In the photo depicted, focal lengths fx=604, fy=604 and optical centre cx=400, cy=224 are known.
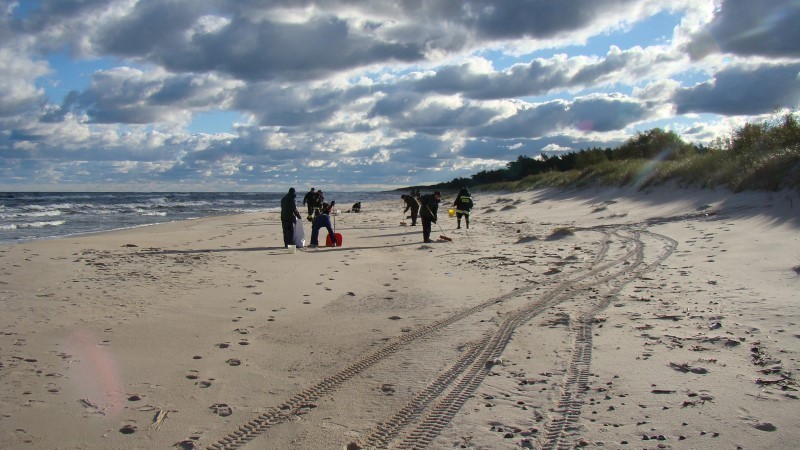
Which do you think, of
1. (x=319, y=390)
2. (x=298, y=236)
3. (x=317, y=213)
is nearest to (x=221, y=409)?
(x=319, y=390)

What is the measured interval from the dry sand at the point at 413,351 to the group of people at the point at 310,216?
3.25 meters

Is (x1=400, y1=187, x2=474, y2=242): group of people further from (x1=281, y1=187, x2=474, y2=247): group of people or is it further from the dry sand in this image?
the dry sand

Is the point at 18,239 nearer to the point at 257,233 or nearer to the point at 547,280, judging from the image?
the point at 257,233

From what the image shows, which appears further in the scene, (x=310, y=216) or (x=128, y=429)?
(x=310, y=216)

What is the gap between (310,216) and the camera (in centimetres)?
1744

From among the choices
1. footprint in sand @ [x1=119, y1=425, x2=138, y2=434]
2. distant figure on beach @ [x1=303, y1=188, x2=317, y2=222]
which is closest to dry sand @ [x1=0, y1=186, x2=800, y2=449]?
footprint in sand @ [x1=119, y1=425, x2=138, y2=434]

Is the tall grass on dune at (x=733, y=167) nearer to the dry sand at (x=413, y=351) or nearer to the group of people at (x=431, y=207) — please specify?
the dry sand at (x=413, y=351)

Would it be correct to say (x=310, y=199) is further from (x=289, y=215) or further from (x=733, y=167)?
(x=733, y=167)

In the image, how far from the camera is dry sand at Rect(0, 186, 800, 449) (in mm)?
4172

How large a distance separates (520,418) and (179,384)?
2860 mm

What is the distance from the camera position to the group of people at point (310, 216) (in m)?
15.3

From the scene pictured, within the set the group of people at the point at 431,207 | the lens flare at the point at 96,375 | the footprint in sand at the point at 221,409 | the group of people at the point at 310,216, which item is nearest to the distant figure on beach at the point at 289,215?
the group of people at the point at 310,216

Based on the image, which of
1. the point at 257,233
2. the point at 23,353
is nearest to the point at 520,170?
the point at 257,233

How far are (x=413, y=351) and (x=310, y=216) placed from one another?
465 inches
